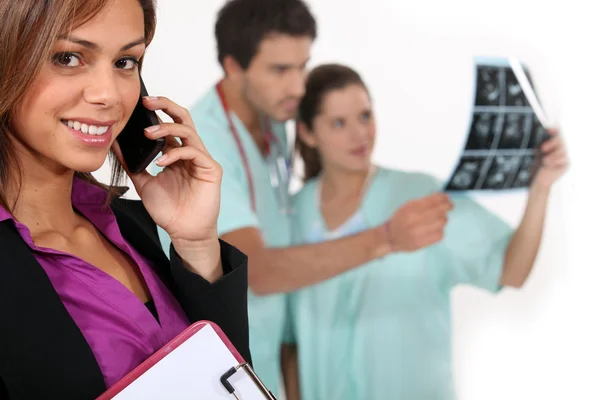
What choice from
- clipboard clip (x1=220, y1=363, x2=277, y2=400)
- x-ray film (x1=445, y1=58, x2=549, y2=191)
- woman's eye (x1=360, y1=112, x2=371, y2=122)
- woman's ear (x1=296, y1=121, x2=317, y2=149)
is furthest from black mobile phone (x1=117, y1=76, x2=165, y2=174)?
x-ray film (x1=445, y1=58, x2=549, y2=191)

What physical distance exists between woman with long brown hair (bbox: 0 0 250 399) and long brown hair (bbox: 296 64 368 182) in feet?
1.62

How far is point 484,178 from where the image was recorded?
1465 mm

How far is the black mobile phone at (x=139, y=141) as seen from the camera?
808 millimetres

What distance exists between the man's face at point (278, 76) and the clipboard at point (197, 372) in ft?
2.07

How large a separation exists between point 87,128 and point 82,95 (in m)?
0.03

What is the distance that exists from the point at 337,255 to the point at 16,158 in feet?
2.44

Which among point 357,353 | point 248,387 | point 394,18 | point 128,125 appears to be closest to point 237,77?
point 394,18

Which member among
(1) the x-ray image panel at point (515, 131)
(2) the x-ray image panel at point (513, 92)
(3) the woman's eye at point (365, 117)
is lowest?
(1) the x-ray image panel at point (515, 131)

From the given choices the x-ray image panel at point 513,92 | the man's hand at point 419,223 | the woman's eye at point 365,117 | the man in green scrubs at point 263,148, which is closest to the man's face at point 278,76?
the man in green scrubs at point 263,148

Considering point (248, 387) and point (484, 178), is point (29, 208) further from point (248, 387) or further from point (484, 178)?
point (484, 178)

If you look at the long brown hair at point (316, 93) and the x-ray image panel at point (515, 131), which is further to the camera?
the x-ray image panel at point (515, 131)

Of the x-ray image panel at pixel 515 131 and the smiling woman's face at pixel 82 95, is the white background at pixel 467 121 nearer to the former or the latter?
the x-ray image panel at pixel 515 131

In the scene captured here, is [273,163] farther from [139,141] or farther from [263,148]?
[139,141]

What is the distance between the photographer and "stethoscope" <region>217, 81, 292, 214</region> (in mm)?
1276
